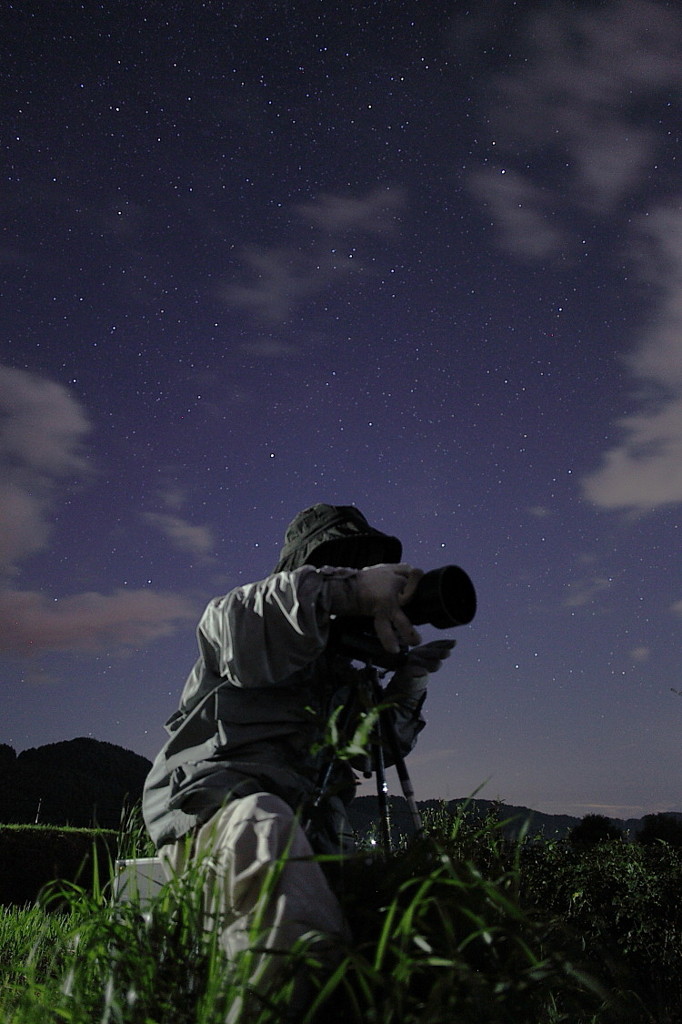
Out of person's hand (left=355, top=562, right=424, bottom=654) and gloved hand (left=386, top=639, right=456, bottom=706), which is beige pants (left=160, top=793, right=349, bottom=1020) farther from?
gloved hand (left=386, top=639, right=456, bottom=706)

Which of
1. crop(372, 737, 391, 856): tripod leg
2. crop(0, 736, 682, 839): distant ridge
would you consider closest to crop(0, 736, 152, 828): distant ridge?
crop(0, 736, 682, 839): distant ridge

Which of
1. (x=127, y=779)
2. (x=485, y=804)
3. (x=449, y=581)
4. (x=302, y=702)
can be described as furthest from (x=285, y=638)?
(x=127, y=779)

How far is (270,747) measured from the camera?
2.21 m

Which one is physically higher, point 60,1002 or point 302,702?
point 302,702

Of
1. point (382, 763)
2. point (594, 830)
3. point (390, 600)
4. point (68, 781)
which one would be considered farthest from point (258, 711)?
point (68, 781)

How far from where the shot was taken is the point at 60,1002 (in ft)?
6.01

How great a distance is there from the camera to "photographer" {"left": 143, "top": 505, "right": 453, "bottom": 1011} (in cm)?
174

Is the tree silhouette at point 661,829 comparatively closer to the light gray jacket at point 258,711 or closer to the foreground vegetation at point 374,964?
the foreground vegetation at point 374,964

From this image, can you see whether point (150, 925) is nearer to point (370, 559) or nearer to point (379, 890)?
point (379, 890)

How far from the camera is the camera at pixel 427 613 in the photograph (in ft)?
6.90

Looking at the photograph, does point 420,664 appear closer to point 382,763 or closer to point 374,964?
point 382,763

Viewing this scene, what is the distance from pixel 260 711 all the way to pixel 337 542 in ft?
2.13

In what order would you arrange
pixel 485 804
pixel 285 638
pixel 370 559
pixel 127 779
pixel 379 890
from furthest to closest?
pixel 127 779
pixel 485 804
pixel 370 559
pixel 285 638
pixel 379 890

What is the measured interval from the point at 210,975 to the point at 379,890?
0.50 metres
